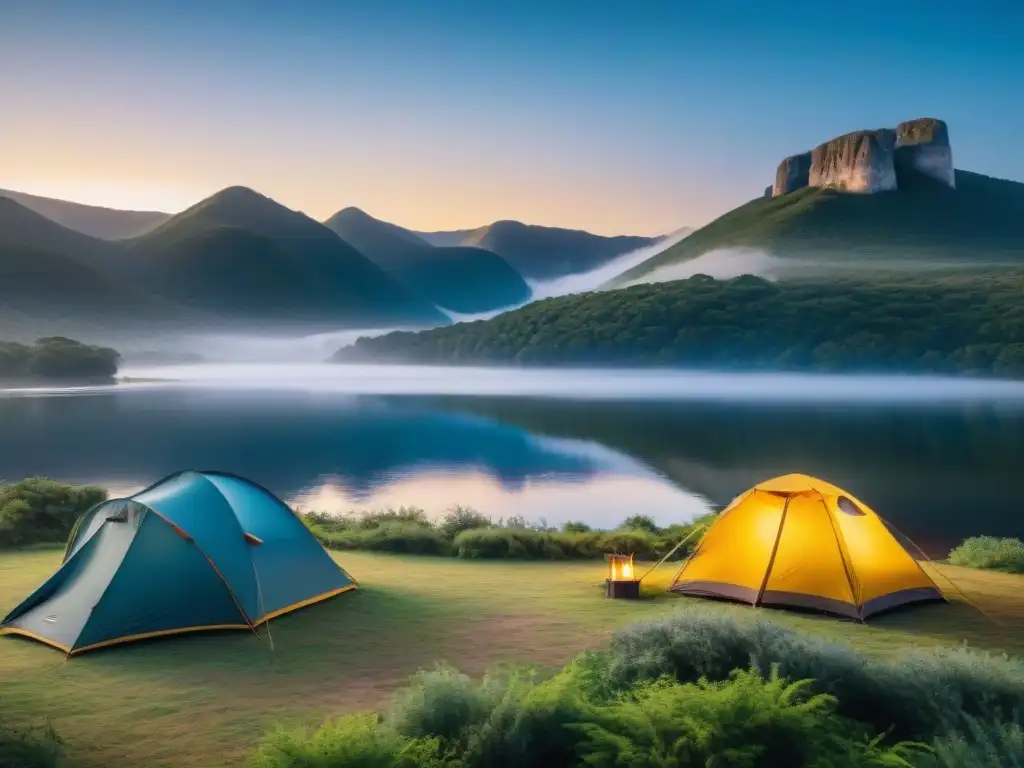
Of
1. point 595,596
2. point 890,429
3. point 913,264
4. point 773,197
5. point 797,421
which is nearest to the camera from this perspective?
point 595,596

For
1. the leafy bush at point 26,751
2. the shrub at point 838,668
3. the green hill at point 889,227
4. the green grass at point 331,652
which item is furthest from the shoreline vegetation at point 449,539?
the green hill at point 889,227

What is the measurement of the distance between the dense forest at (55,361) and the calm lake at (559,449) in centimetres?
3944

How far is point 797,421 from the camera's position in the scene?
79938 mm

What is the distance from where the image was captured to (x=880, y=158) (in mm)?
180875

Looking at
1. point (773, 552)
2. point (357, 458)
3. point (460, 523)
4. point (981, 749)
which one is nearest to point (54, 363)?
point (357, 458)

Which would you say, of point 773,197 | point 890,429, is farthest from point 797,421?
point 773,197

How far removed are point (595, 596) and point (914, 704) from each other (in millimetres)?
5550

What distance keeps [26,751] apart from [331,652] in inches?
144

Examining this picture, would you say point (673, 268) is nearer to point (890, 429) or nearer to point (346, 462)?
point (890, 429)

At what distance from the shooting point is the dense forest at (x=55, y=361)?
15550 centimetres

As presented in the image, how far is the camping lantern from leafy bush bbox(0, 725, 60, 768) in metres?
6.99

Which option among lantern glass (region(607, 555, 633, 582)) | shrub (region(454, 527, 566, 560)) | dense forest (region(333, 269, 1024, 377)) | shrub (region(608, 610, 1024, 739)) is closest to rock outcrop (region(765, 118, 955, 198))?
dense forest (region(333, 269, 1024, 377))

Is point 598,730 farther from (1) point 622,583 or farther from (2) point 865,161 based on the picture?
(2) point 865,161

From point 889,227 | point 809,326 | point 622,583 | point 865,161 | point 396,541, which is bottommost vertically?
point 396,541
